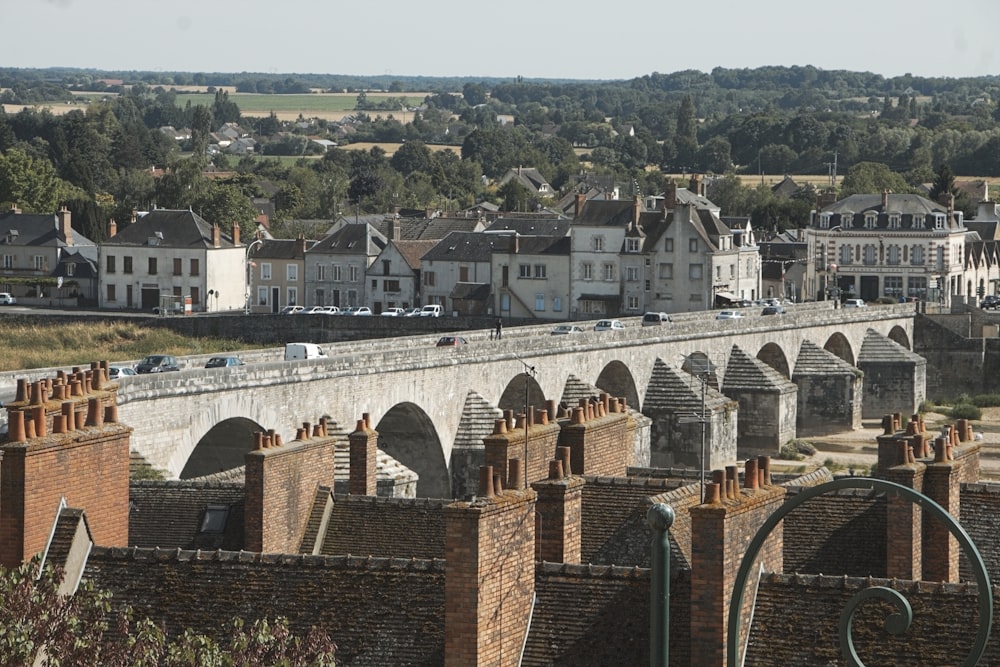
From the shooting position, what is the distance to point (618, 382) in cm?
6594

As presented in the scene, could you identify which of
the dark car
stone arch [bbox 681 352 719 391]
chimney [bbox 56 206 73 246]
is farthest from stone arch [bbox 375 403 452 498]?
chimney [bbox 56 206 73 246]

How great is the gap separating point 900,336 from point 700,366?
877 inches

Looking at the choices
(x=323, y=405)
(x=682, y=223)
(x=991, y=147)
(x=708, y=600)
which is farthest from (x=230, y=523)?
(x=991, y=147)

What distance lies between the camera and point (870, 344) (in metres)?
84.4

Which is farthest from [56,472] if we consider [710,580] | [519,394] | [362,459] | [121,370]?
[519,394]

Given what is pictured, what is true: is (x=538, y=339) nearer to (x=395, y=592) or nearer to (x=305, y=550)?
(x=305, y=550)

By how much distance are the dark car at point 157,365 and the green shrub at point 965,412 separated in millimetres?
33789

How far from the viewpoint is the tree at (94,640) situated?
620 inches

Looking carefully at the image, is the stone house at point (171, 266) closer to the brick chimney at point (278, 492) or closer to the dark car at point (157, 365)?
the dark car at point (157, 365)

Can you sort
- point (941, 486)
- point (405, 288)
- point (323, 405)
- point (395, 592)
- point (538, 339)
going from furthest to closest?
point (405, 288) → point (538, 339) → point (323, 405) → point (941, 486) → point (395, 592)

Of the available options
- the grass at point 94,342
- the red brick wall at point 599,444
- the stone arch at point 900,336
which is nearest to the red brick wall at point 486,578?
the red brick wall at point 599,444

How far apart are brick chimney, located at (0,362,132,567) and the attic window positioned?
10.0ft

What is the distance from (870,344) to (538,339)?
27662 mm

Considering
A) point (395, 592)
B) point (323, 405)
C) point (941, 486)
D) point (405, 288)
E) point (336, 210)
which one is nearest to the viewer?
point (395, 592)
